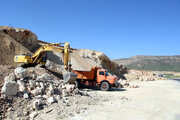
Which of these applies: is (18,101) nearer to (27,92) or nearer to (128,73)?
(27,92)

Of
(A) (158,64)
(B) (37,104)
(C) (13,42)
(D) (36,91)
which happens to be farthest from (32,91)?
(A) (158,64)

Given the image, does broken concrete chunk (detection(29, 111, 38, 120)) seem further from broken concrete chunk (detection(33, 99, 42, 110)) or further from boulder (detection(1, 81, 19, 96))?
boulder (detection(1, 81, 19, 96))

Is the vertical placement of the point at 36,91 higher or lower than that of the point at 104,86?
higher

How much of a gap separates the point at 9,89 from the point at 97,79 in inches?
346

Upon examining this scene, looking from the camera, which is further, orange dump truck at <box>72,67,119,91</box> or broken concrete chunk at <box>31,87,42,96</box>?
orange dump truck at <box>72,67,119,91</box>

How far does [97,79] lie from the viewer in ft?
48.4

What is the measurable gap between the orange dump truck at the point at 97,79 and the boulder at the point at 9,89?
764 cm

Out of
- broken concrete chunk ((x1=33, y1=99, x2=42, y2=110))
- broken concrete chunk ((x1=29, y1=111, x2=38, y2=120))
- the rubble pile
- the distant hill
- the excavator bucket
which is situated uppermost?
the distant hill

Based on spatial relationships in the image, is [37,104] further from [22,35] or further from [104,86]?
[22,35]

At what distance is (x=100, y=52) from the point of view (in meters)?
35.2

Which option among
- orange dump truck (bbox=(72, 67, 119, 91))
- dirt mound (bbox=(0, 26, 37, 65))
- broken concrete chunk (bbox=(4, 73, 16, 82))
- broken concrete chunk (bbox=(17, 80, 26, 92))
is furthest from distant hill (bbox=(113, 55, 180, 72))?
broken concrete chunk (bbox=(4, 73, 16, 82))

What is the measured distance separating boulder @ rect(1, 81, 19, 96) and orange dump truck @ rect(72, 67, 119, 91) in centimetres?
764

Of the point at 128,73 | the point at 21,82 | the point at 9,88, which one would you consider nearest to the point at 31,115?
the point at 9,88

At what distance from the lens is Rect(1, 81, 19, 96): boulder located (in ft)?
22.5
